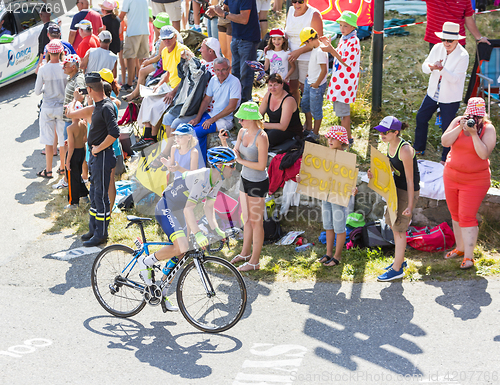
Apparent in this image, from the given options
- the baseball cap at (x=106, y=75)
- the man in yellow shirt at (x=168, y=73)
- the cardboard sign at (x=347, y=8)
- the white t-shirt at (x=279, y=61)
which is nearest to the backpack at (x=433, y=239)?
the white t-shirt at (x=279, y=61)

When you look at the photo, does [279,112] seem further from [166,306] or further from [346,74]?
[166,306]

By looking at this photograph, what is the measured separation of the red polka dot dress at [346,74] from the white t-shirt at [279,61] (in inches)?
32.8

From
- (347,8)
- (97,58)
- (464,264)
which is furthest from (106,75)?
(464,264)

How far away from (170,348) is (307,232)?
3.02 meters

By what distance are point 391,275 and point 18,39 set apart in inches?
396

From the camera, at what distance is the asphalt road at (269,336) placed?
4609mm

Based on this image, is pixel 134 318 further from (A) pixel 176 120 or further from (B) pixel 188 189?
(A) pixel 176 120

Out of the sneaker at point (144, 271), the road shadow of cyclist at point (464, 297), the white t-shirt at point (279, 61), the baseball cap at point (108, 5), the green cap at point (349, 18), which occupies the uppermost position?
the baseball cap at point (108, 5)

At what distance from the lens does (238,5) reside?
28.5ft

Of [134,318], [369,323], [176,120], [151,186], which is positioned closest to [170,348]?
[134,318]

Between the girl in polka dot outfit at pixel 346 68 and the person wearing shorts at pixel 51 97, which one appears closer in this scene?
the girl in polka dot outfit at pixel 346 68

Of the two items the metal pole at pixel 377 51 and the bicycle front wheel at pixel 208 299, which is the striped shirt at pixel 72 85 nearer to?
the bicycle front wheel at pixel 208 299

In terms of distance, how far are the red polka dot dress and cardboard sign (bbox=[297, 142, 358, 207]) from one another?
69.6 inches

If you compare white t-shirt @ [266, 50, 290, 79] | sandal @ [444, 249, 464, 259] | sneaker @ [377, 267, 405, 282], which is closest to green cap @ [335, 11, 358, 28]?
white t-shirt @ [266, 50, 290, 79]
